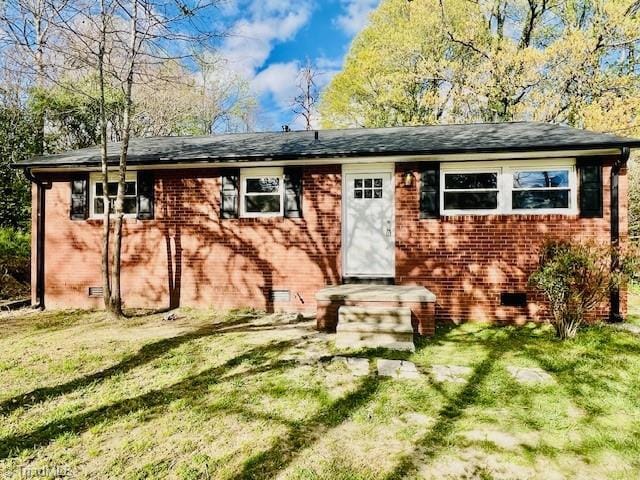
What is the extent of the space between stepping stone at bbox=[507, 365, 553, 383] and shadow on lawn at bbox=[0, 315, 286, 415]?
3.80m

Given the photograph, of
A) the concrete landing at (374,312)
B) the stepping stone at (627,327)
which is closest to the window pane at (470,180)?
the concrete landing at (374,312)

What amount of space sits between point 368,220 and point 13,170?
11079 mm

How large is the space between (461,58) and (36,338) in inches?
690

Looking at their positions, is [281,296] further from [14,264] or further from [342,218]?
[14,264]

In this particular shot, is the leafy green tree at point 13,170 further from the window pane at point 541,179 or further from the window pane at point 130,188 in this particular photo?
the window pane at point 541,179

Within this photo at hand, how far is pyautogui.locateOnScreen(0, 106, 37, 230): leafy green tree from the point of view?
35.4 ft

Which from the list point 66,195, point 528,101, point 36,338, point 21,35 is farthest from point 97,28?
point 528,101

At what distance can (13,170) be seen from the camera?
36.3ft

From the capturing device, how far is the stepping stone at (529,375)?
390cm

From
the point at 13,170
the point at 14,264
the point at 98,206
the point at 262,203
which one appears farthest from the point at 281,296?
the point at 13,170

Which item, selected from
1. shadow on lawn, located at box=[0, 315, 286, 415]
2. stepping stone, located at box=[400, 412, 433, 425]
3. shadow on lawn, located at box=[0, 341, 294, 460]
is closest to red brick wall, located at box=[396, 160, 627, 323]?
shadow on lawn, located at box=[0, 315, 286, 415]

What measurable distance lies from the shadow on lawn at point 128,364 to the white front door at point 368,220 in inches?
90.4

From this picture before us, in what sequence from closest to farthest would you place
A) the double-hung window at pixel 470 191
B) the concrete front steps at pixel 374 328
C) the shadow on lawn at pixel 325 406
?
the shadow on lawn at pixel 325 406
the concrete front steps at pixel 374 328
the double-hung window at pixel 470 191

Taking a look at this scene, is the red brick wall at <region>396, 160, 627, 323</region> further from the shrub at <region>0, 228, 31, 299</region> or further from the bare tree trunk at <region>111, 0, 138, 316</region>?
the shrub at <region>0, 228, 31, 299</region>
